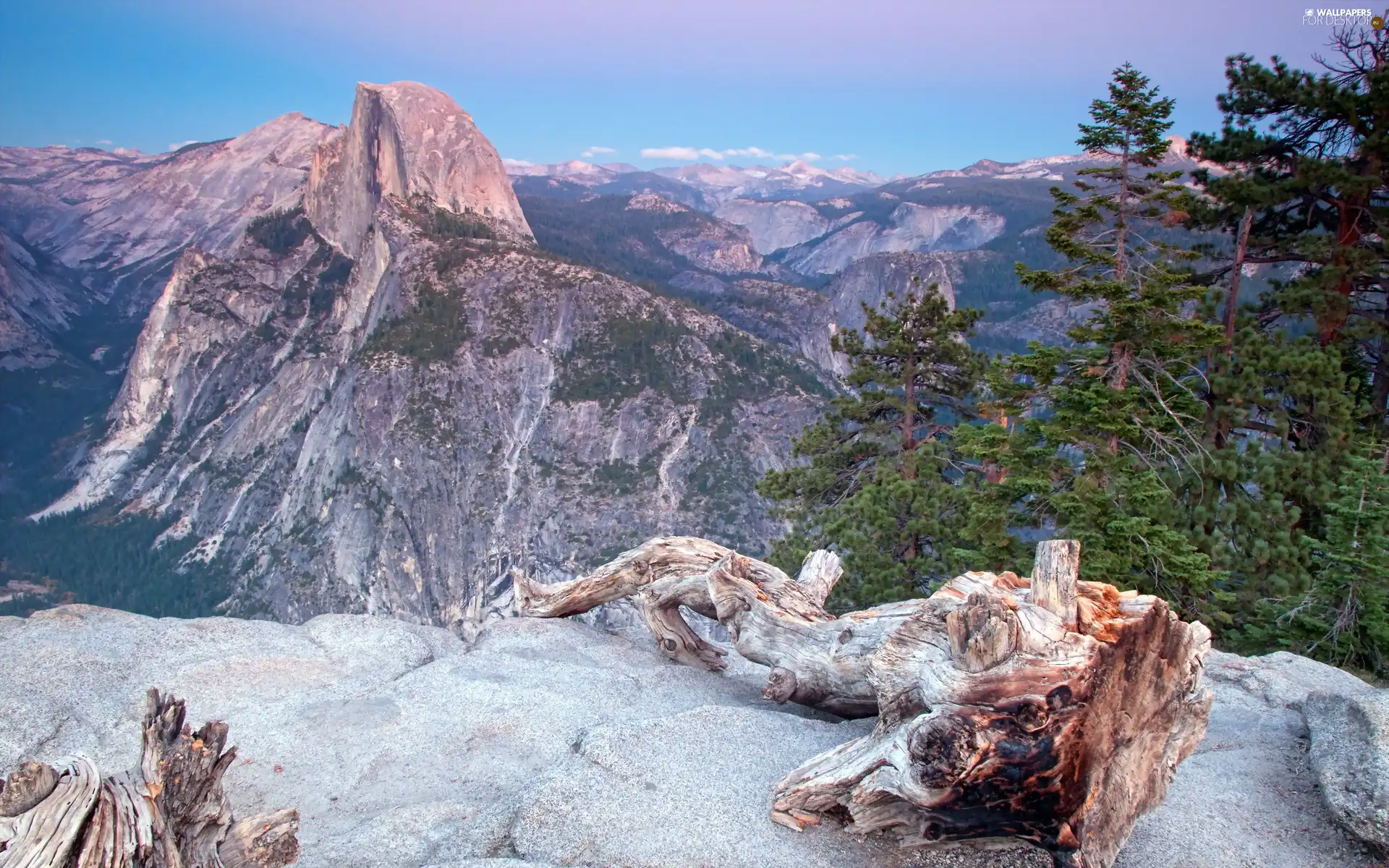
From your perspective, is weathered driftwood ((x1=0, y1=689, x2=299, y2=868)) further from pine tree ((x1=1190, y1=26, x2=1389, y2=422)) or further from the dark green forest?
pine tree ((x1=1190, y1=26, x2=1389, y2=422))

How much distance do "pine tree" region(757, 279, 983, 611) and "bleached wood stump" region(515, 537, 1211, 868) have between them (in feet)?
34.9

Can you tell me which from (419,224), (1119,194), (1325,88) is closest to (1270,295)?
(1325,88)

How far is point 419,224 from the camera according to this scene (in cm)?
16450

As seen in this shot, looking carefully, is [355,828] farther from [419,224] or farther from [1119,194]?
[419,224]

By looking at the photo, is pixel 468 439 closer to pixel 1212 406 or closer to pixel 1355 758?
pixel 1212 406

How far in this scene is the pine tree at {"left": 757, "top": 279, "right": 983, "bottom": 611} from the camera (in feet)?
64.3

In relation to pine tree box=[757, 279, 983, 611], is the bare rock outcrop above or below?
above

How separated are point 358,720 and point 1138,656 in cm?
993

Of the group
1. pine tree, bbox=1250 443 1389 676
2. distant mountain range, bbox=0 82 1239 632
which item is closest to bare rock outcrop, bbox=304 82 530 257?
distant mountain range, bbox=0 82 1239 632

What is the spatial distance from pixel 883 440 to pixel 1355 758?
1602cm

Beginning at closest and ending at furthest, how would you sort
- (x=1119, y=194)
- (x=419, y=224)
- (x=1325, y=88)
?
(x=1119, y=194) → (x=1325, y=88) → (x=419, y=224)

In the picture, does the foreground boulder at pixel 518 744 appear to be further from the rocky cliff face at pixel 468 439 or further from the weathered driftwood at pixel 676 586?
the rocky cliff face at pixel 468 439

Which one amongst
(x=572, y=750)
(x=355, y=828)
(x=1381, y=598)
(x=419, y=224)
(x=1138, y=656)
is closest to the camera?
(x=1138, y=656)

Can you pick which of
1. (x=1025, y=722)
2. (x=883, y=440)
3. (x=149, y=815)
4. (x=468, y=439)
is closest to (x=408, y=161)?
(x=468, y=439)
